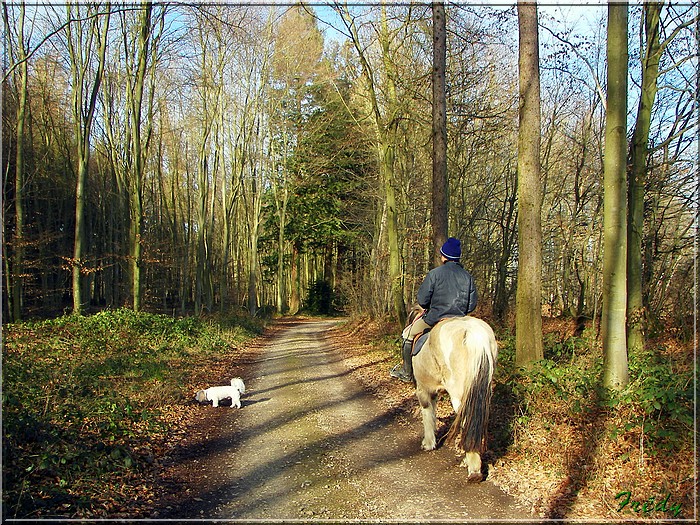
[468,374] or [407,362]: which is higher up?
[468,374]

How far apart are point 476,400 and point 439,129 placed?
9065 mm

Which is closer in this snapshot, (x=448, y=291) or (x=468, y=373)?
(x=468, y=373)

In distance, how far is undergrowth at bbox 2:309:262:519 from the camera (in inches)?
182

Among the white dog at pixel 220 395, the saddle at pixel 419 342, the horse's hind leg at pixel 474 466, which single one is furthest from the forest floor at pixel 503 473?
the saddle at pixel 419 342

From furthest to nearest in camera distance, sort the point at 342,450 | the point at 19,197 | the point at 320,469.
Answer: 1. the point at 19,197
2. the point at 342,450
3. the point at 320,469

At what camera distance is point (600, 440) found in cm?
547

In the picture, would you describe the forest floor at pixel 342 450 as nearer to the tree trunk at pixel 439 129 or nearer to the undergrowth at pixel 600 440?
the undergrowth at pixel 600 440

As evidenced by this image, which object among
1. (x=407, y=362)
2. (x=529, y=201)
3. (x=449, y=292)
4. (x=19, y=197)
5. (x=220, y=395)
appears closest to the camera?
(x=449, y=292)

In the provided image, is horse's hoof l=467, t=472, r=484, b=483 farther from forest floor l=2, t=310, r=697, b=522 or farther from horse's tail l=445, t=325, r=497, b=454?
horse's tail l=445, t=325, r=497, b=454

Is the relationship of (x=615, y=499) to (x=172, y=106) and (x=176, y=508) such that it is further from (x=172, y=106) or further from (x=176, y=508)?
(x=172, y=106)

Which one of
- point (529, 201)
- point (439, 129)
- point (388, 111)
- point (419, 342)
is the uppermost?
point (388, 111)

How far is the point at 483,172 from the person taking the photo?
21000 mm

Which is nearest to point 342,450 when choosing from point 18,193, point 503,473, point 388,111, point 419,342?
point 419,342

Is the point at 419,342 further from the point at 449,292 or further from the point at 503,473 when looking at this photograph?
the point at 503,473
